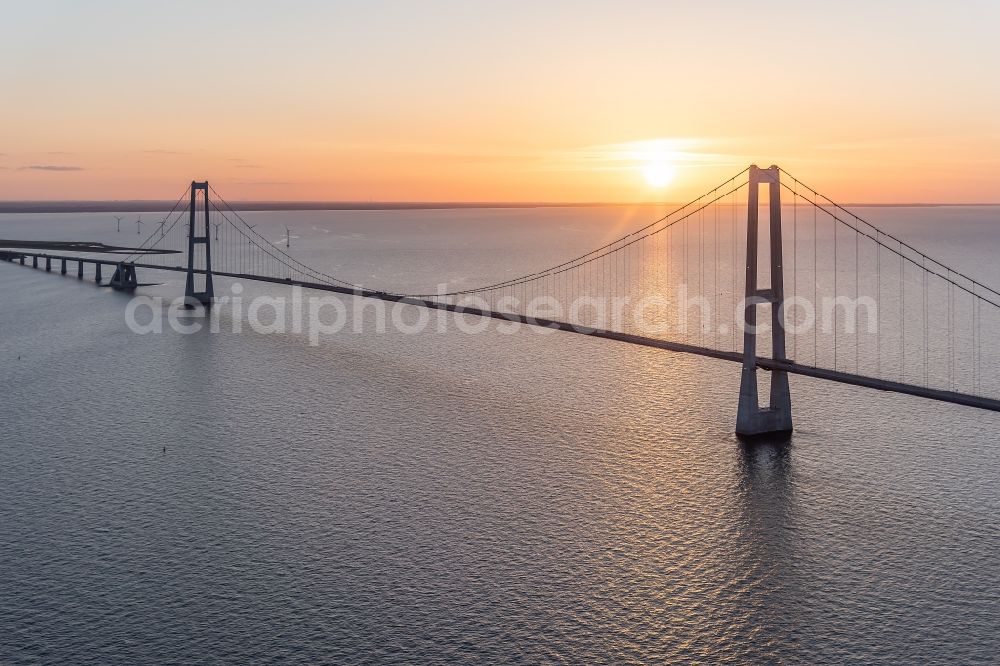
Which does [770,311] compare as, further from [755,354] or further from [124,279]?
[124,279]

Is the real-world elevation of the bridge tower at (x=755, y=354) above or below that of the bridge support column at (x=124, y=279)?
below

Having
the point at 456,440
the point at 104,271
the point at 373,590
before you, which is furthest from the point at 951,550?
the point at 104,271

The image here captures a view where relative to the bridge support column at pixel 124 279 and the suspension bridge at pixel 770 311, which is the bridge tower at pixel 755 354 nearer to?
the suspension bridge at pixel 770 311

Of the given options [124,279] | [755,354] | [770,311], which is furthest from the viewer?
[124,279]

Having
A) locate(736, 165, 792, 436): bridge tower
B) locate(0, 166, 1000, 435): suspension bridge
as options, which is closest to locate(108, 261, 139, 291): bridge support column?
locate(0, 166, 1000, 435): suspension bridge

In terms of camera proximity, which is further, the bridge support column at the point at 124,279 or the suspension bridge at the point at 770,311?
the bridge support column at the point at 124,279

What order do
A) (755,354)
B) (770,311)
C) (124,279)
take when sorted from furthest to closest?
(124,279)
(770,311)
(755,354)

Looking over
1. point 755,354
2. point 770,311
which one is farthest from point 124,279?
point 755,354

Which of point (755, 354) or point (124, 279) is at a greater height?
point (124, 279)

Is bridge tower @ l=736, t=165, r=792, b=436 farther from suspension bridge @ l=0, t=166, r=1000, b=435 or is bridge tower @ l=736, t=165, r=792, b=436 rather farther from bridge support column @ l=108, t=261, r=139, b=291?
bridge support column @ l=108, t=261, r=139, b=291

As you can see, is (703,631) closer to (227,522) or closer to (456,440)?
(227,522)

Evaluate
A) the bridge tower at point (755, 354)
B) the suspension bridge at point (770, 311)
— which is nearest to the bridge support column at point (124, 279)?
the suspension bridge at point (770, 311)
